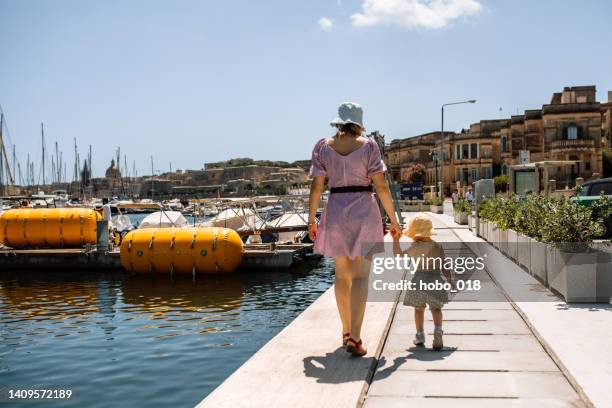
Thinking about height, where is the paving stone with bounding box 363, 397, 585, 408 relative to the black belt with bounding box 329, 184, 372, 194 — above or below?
below

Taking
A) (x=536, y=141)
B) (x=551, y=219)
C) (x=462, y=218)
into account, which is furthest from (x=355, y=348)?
(x=536, y=141)

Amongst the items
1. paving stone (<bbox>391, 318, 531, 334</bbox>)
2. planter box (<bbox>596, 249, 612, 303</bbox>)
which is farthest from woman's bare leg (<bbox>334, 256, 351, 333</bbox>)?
planter box (<bbox>596, 249, 612, 303</bbox>)

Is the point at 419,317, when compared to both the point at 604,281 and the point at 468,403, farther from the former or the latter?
the point at 604,281

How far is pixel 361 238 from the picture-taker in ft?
20.2

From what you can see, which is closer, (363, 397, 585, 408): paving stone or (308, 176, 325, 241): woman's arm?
(363, 397, 585, 408): paving stone

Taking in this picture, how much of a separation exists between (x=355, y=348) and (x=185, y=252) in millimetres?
15342

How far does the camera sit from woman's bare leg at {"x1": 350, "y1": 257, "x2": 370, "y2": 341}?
6059 millimetres

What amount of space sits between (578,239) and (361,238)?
4825 millimetres

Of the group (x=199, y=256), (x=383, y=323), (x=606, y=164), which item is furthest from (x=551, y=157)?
(x=383, y=323)

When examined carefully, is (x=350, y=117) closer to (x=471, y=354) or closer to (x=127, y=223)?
(x=471, y=354)

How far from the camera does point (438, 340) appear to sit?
249 inches

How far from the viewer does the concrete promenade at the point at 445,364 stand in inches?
195

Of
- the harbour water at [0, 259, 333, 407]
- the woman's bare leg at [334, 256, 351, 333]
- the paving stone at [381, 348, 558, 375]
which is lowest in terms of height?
the harbour water at [0, 259, 333, 407]

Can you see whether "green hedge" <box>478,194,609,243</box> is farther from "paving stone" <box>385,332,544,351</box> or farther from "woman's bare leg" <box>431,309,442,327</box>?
A: "woman's bare leg" <box>431,309,442,327</box>
